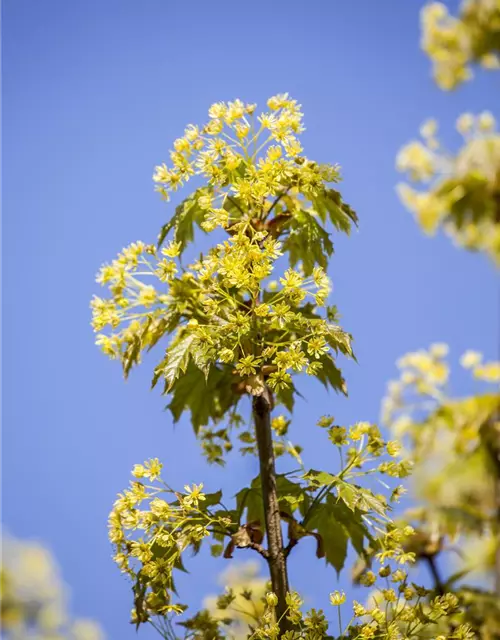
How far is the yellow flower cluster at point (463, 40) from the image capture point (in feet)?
8.52

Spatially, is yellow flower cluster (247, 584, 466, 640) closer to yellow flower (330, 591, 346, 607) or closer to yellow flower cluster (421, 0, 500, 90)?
yellow flower (330, 591, 346, 607)

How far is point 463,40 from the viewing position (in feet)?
9.00

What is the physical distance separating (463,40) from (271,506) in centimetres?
225

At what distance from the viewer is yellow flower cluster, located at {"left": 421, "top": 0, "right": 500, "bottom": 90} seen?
2.60 m

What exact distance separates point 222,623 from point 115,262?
2.77ft

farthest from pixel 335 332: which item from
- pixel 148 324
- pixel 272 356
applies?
pixel 148 324

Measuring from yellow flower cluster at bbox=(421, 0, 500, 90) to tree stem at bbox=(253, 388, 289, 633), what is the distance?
6.26ft

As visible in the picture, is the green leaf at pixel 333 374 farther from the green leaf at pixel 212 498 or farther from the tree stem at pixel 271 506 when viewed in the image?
the green leaf at pixel 212 498

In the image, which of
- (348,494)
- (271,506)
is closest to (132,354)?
(271,506)

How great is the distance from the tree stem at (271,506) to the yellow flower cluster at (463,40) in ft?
6.26

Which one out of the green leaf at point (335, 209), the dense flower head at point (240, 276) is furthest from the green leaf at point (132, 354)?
the green leaf at point (335, 209)

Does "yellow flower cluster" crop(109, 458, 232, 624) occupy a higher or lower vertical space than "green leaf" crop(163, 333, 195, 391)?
lower

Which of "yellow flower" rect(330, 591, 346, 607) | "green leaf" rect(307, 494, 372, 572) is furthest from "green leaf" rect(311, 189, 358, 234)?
"yellow flower" rect(330, 591, 346, 607)

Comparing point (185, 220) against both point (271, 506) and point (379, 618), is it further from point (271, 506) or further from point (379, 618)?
point (379, 618)
